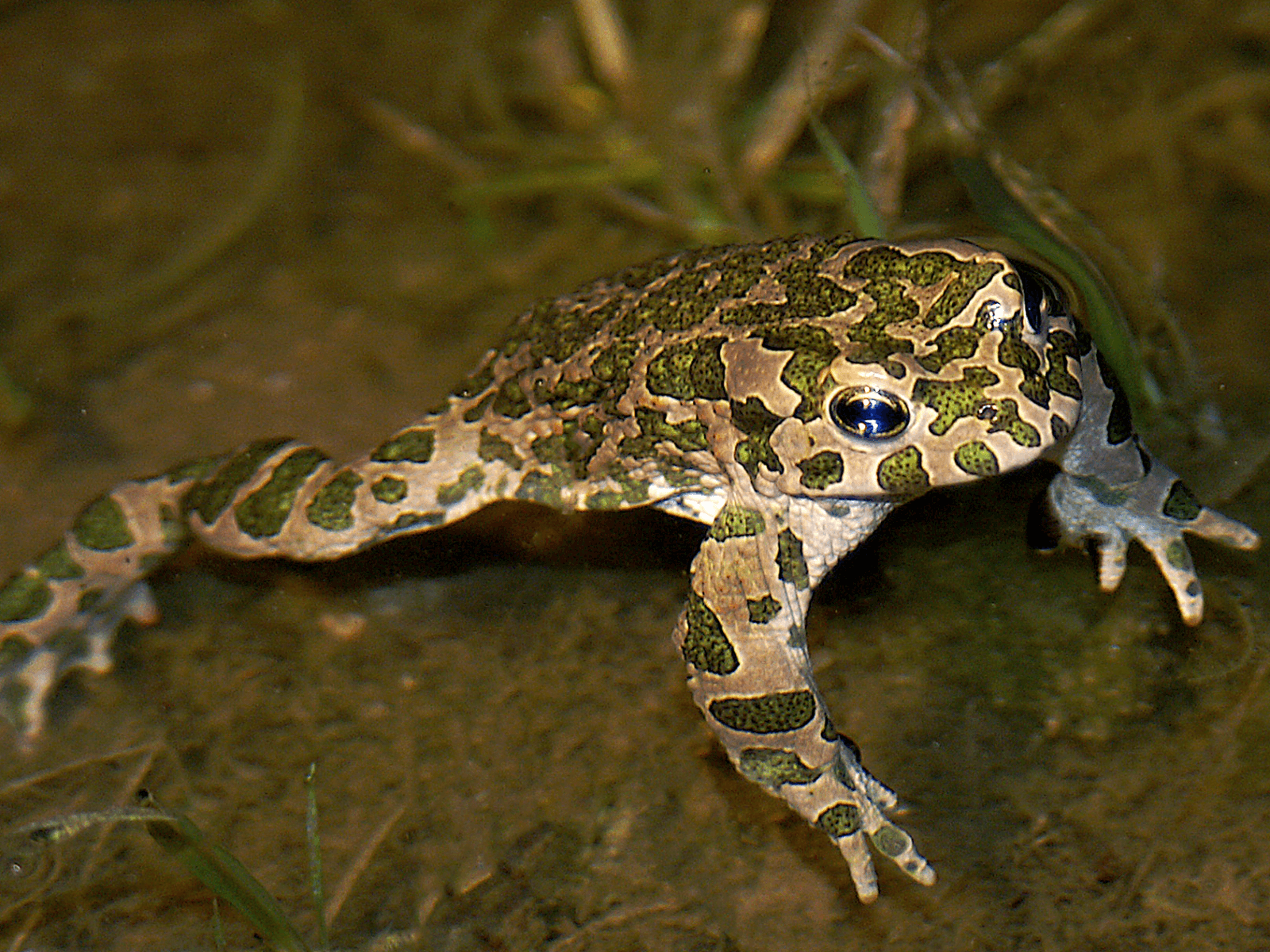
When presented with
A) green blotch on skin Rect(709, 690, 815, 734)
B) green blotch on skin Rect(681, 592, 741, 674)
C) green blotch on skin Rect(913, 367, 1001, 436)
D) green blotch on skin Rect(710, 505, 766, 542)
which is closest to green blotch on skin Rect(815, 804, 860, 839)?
green blotch on skin Rect(709, 690, 815, 734)

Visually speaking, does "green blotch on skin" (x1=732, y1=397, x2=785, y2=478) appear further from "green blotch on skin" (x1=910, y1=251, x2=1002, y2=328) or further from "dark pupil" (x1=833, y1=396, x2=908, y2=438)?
"green blotch on skin" (x1=910, y1=251, x2=1002, y2=328)

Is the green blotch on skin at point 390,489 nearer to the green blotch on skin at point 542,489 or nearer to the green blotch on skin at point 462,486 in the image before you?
the green blotch on skin at point 462,486

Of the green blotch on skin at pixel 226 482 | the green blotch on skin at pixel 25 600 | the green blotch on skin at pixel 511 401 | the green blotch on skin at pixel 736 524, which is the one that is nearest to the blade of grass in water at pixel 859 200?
the green blotch on skin at pixel 736 524

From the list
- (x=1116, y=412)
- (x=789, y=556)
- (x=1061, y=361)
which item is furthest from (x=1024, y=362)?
(x=789, y=556)

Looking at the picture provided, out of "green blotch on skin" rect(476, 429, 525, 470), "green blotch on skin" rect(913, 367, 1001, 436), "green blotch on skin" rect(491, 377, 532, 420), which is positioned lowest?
"green blotch on skin" rect(476, 429, 525, 470)

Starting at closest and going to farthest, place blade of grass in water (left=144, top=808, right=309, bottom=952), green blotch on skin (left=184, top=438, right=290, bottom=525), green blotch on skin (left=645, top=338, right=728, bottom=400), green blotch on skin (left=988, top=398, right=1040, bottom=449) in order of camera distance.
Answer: green blotch on skin (left=988, top=398, right=1040, bottom=449) < blade of grass in water (left=144, top=808, right=309, bottom=952) < green blotch on skin (left=645, top=338, right=728, bottom=400) < green blotch on skin (left=184, top=438, right=290, bottom=525)

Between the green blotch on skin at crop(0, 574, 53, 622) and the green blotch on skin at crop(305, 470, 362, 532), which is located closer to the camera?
the green blotch on skin at crop(305, 470, 362, 532)

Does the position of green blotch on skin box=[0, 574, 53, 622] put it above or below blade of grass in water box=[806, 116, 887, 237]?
below

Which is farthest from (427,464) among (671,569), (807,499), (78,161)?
(78,161)
